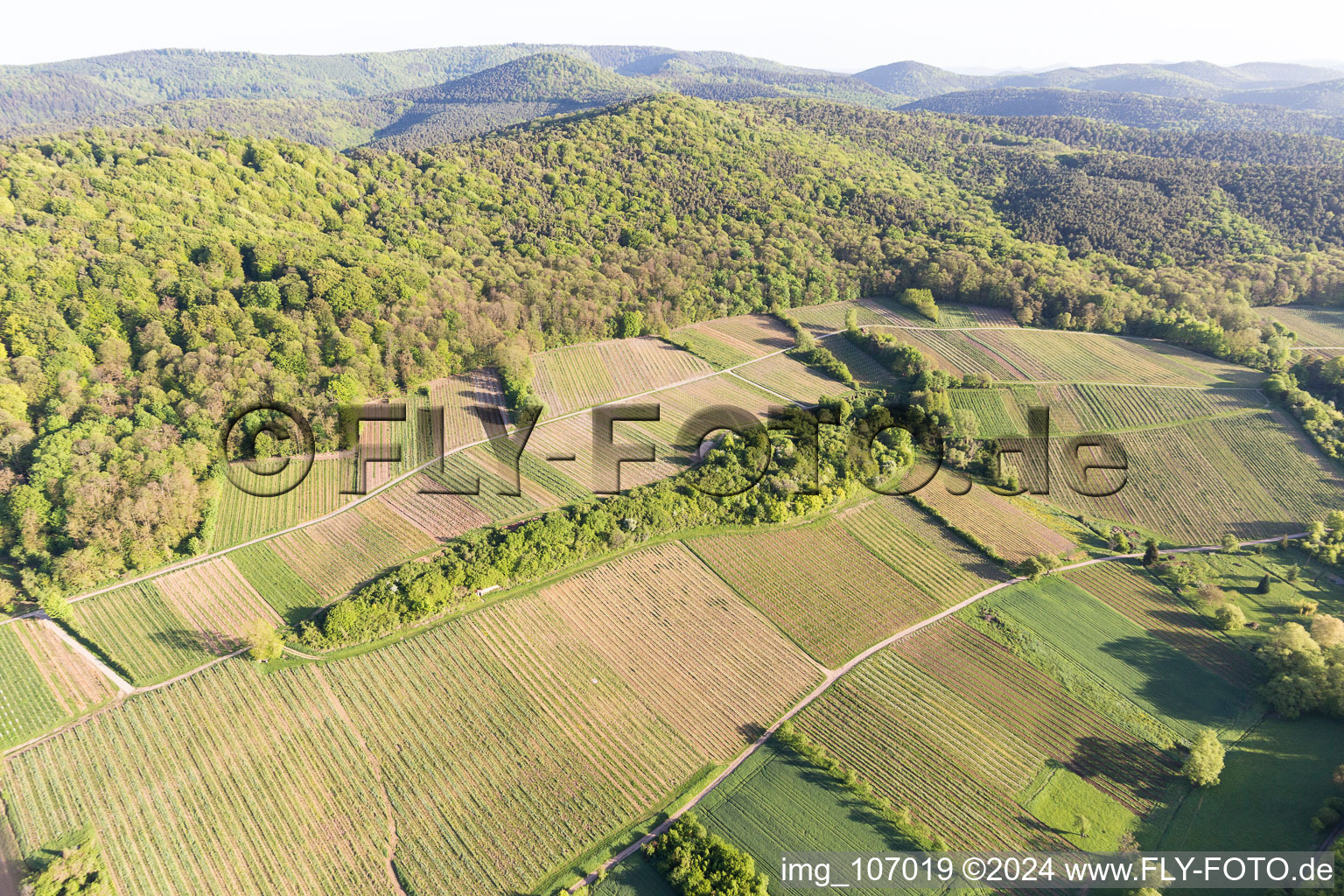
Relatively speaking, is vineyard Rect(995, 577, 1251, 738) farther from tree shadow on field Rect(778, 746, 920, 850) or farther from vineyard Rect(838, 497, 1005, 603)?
tree shadow on field Rect(778, 746, 920, 850)

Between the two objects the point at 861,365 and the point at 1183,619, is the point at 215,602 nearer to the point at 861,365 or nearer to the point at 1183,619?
the point at 861,365

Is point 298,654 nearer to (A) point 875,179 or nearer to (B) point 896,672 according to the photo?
(B) point 896,672

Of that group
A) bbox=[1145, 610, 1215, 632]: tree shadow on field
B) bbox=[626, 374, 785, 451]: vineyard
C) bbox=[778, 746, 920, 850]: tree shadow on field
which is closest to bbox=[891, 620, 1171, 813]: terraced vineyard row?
bbox=[778, 746, 920, 850]: tree shadow on field

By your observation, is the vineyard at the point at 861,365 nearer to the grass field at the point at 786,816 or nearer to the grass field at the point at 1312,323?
the grass field at the point at 786,816

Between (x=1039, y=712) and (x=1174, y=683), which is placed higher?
(x=1174, y=683)

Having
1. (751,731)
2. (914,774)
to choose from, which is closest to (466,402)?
(751,731)

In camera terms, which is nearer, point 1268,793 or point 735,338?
point 1268,793
